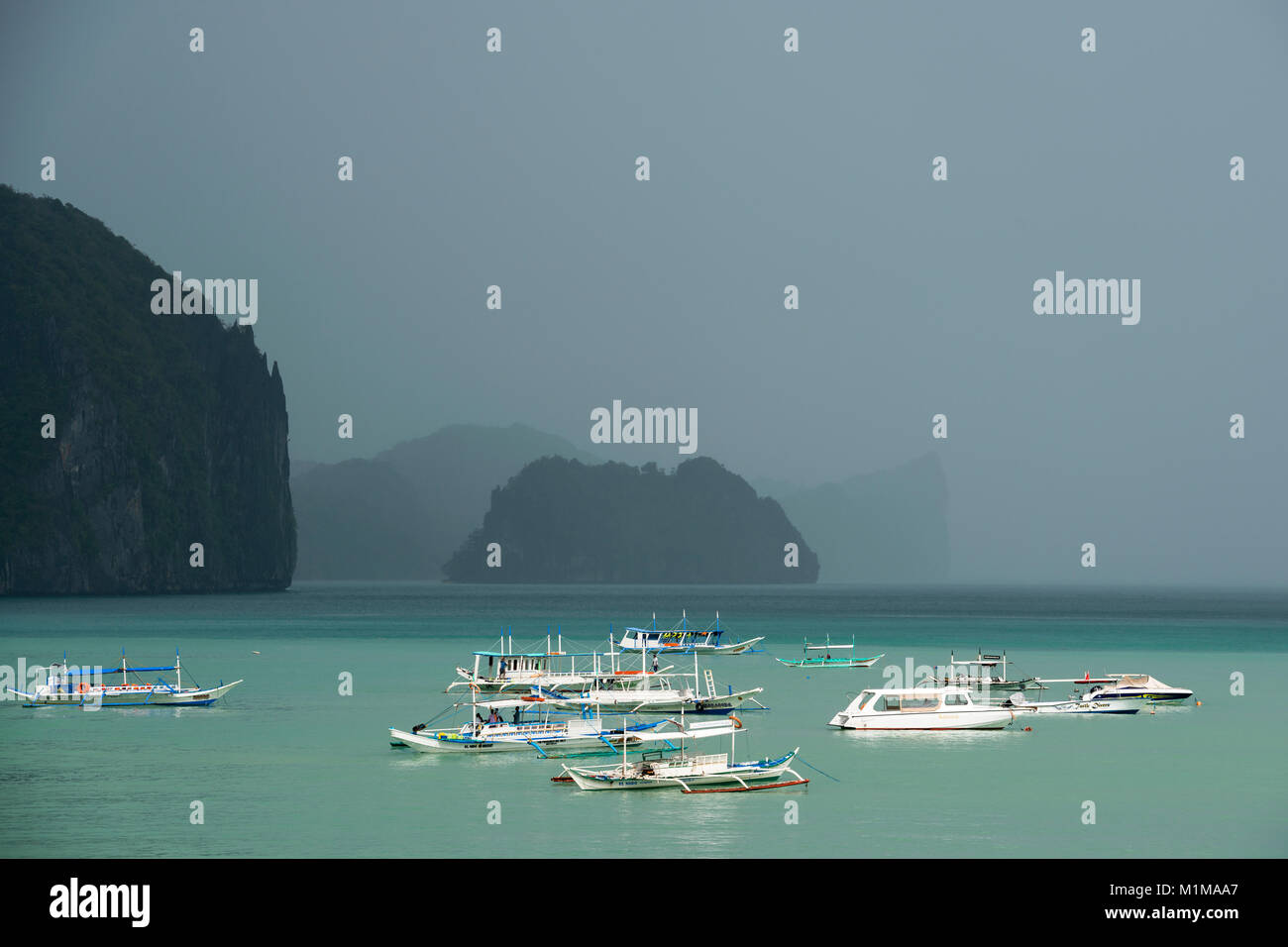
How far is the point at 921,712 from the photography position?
56.2 m

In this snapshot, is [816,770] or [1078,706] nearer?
[816,770]

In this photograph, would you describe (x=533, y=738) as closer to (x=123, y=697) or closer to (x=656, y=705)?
(x=656, y=705)

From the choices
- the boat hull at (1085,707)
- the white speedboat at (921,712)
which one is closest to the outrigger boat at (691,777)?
the white speedboat at (921,712)

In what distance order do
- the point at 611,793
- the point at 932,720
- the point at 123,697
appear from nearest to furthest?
the point at 611,793 < the point at 932,720 < the point at 123,697

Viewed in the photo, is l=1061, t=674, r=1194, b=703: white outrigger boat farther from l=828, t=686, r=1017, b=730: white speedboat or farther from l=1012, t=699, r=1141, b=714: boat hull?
l=828, t=686, r=1017, b=730: white speedboat

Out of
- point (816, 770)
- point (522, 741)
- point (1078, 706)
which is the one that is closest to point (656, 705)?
point (522, 741)

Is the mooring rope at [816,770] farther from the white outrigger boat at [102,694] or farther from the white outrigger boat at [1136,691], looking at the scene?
the white outrigger boat at [102,694]

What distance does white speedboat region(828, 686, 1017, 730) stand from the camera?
55969 mm
